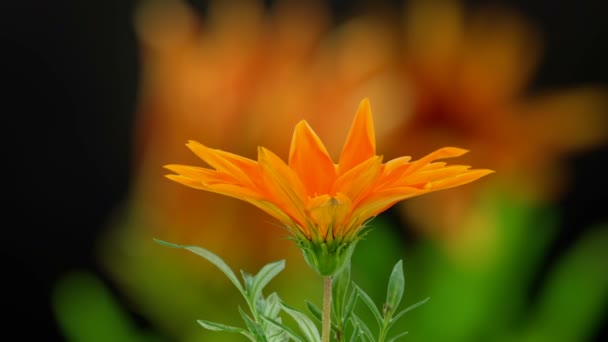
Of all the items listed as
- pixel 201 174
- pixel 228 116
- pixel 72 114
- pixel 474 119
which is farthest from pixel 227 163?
pixel 72 114

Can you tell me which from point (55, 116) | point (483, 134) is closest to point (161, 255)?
point (483, 134)

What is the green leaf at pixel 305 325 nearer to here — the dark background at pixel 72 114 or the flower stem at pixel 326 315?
the flower stem at pixel 326 315

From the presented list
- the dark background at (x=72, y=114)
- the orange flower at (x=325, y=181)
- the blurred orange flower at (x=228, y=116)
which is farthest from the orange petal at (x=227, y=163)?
the dark background at (x=72, y=114)

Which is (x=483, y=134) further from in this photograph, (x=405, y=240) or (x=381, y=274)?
(x=405, y=240)

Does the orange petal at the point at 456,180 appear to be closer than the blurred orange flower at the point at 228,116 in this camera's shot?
Yes

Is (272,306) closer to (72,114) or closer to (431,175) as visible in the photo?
(431,175)

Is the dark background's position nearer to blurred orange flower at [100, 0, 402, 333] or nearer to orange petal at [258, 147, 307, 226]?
blurred orange flower at [100, 0, 402, 333]
